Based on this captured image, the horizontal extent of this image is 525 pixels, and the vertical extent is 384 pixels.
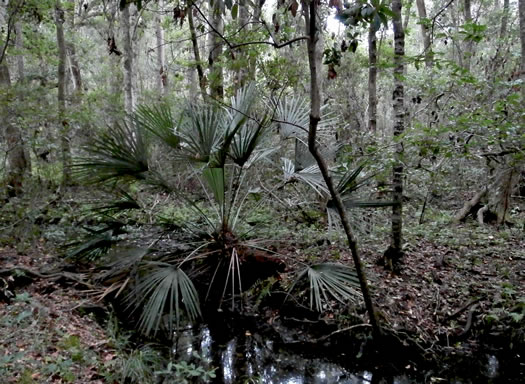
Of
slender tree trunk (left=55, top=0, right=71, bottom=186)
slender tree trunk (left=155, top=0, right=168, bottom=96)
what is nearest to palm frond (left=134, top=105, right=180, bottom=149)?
slender tree trunk (left=55, top=0, right=71, bottom=186)

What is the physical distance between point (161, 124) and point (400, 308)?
3.68 m

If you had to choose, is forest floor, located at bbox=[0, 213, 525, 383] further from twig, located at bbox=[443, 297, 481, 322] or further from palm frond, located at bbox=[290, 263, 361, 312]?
palm frond, located at bbox=[290, 263, 361, 312]

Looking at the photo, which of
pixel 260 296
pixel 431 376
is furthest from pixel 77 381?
pixel 431 376

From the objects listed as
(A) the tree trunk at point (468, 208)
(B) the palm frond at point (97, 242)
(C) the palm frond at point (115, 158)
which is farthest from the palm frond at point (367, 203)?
(A) the tree trunk at point (468, 208)

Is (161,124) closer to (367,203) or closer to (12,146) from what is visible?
(367,203)

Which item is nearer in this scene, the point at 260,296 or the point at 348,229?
the point at 348,229

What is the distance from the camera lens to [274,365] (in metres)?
4.37

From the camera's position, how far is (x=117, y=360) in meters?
3.70

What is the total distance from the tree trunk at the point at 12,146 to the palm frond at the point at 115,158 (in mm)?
3794

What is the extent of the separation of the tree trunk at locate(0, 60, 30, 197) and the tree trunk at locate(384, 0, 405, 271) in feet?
21.3

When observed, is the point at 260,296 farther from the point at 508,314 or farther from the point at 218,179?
the point at 508,314

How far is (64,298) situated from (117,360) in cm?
146

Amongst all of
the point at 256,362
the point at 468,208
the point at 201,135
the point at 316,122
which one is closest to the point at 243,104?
the point at 201,135

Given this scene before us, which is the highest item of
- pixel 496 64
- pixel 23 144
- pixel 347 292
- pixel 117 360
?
pixel 496 64
